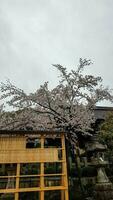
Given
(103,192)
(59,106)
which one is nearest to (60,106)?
(59,106)

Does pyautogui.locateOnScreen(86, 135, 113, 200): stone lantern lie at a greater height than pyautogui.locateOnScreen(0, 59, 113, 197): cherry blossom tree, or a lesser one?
lesser

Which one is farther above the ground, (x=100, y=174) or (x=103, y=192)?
(x=100, y=174)

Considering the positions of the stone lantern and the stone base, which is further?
the stone lantern

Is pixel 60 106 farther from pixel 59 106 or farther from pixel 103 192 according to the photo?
pixel 103 192

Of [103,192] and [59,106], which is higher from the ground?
[59,106]

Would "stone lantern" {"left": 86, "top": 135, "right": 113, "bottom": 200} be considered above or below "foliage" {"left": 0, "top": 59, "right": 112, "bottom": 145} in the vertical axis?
below

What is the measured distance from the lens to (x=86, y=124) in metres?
12.1

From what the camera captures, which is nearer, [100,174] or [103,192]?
[103,192]

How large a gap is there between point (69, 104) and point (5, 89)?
3.77 metres

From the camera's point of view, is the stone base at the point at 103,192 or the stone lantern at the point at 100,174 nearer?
the stone base at the point at 103,192

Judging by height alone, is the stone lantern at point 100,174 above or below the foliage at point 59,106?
below

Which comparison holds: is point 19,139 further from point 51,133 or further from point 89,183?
point 89,183

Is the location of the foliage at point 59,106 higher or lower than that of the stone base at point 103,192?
higher

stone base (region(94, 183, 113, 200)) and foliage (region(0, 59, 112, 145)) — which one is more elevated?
foliage (region(0, 59, 112, 145))
